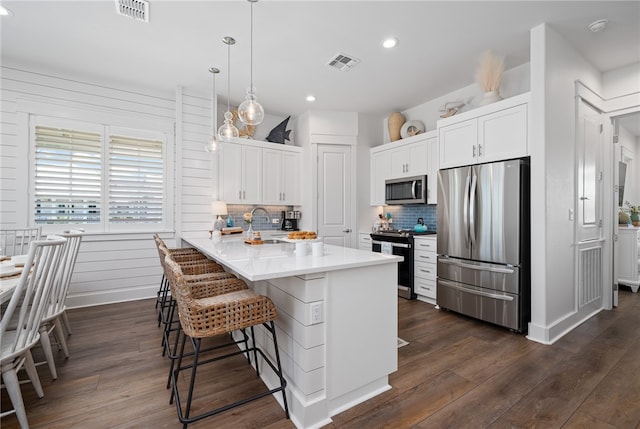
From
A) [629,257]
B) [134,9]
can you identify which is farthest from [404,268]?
[134,9]

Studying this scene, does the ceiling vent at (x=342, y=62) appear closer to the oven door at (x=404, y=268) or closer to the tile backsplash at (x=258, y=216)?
the oven door at (x=404, y=268)

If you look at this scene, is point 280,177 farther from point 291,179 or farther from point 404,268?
point 404,268

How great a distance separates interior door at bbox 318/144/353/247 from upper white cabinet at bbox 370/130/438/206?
459mm

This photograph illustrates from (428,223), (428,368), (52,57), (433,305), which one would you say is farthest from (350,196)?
(52,57)

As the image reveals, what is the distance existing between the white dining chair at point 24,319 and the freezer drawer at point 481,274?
3.45 metres

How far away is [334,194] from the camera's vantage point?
4.93m

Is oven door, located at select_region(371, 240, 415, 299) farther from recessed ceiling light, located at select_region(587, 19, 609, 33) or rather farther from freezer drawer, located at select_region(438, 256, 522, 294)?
recessed ceiling light, located at select_region(587, 19, 609, 33)

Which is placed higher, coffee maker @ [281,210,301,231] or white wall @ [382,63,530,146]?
white wall @ [382,63,530,146]

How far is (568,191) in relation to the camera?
299cm

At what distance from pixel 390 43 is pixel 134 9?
233 cm

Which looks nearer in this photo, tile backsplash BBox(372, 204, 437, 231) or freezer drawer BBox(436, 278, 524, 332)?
freezer drawer BBox(436, 278, 524, 332)

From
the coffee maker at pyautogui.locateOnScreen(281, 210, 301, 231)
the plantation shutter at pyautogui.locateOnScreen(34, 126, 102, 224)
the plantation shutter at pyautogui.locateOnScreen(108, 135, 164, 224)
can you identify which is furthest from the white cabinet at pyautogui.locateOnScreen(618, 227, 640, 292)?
the plantation shutter at pyautogui.locateOnScreen(34, 126, 102, 224)

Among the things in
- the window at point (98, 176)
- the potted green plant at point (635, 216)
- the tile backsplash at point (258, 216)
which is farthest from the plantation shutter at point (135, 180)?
the potted green plant at point (635, 216)

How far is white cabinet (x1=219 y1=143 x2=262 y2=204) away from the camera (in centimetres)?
441
